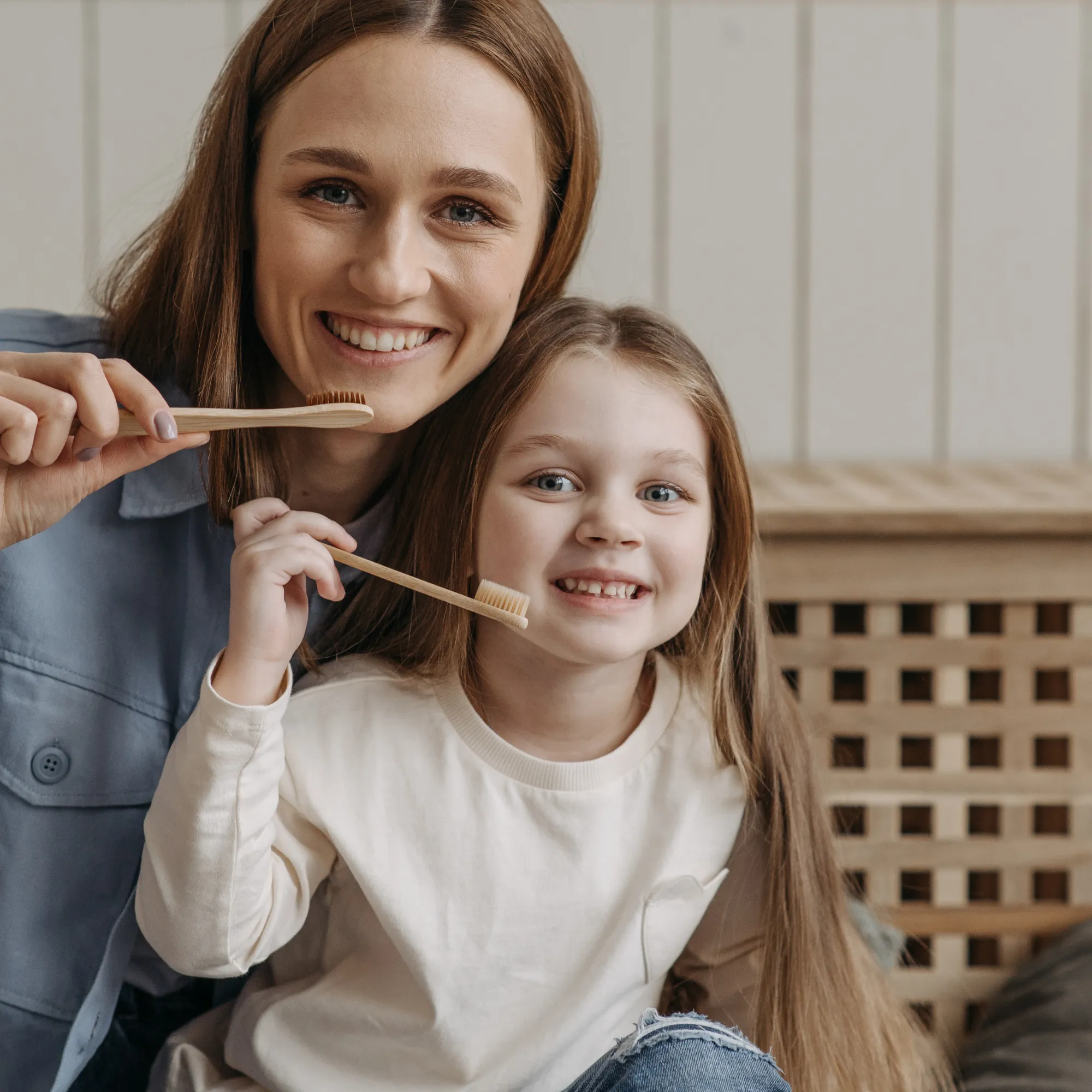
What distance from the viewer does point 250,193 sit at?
2.95 ft

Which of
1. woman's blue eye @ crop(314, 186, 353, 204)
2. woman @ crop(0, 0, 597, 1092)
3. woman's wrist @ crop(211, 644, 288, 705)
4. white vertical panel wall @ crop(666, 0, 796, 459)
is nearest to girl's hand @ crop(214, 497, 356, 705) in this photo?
woman's wrist @ crop(211, 644, 288, 705)

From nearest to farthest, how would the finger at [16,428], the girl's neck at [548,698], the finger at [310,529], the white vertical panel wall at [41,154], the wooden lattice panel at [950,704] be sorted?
the finger at [16,428] < the finger at [310,529] < the girl's neck at [548,698] < the wooden lattice panel at [950,704] < the white vertical panel wall at [41,154]

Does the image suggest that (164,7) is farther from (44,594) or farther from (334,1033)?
(334,1033)

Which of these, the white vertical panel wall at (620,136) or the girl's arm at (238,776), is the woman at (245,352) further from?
the white vertical panel wall at (620,136)

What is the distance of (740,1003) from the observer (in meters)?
0.96

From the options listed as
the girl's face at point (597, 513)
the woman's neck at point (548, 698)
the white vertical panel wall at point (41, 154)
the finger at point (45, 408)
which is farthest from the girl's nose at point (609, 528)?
the white vertical panel wall at point (41, 154)

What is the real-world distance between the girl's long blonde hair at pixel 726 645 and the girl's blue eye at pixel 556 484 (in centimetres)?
5

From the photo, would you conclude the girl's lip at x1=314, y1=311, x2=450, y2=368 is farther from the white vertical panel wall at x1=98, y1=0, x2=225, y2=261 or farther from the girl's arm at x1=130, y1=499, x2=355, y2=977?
the white vertical panel wall at x1=98, y1=0, x2=225, y2=261

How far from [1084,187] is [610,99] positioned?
588mm

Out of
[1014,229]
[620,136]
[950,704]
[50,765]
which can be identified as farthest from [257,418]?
[1014,229]

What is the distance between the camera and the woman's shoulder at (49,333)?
93 centimetres

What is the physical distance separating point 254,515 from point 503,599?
0.16 m

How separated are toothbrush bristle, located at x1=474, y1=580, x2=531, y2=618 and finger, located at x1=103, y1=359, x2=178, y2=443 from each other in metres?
0.20

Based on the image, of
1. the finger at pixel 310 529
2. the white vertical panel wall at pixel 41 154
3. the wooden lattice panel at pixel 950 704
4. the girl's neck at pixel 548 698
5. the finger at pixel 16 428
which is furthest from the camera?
the white vertical panel wall at pixel 41 154
